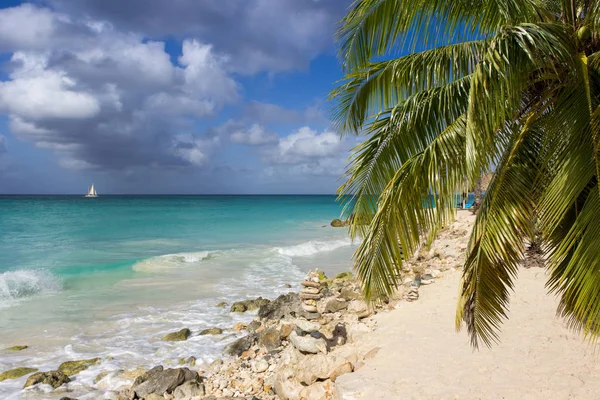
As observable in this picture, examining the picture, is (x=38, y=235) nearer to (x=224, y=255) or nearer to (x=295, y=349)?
(x=224, y=255)

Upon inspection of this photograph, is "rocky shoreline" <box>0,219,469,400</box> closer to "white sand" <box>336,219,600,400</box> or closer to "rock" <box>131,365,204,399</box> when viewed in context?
"rock" <box>131,365,204,399</box>

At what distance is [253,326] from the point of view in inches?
355

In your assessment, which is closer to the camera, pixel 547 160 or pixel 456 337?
pixel 547 160

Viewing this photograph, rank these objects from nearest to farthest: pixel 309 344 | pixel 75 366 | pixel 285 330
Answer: pixel 309 344 → pixel 75 366 → pixel 285 330

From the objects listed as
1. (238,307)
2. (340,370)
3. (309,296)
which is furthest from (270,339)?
(238,307)

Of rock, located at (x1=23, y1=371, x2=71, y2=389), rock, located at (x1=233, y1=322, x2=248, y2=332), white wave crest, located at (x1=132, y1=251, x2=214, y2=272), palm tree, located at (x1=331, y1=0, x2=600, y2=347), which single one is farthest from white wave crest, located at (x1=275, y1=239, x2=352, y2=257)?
palm tree, located at (x1=331, y1=0, x2=600, y2=347)

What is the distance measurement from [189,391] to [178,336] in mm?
2590

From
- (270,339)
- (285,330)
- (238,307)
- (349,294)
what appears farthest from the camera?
(238,307)

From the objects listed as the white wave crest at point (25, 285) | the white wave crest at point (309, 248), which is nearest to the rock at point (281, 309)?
the white wave crest at point (25, 285)

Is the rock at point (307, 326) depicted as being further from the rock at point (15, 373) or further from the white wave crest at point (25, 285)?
the white wave crest at point (25, 285)

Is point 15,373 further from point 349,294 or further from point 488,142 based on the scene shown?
point 488,142

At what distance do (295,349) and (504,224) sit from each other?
4.19m

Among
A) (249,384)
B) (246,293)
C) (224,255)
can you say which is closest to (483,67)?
(249,384)

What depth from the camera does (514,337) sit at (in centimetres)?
625
